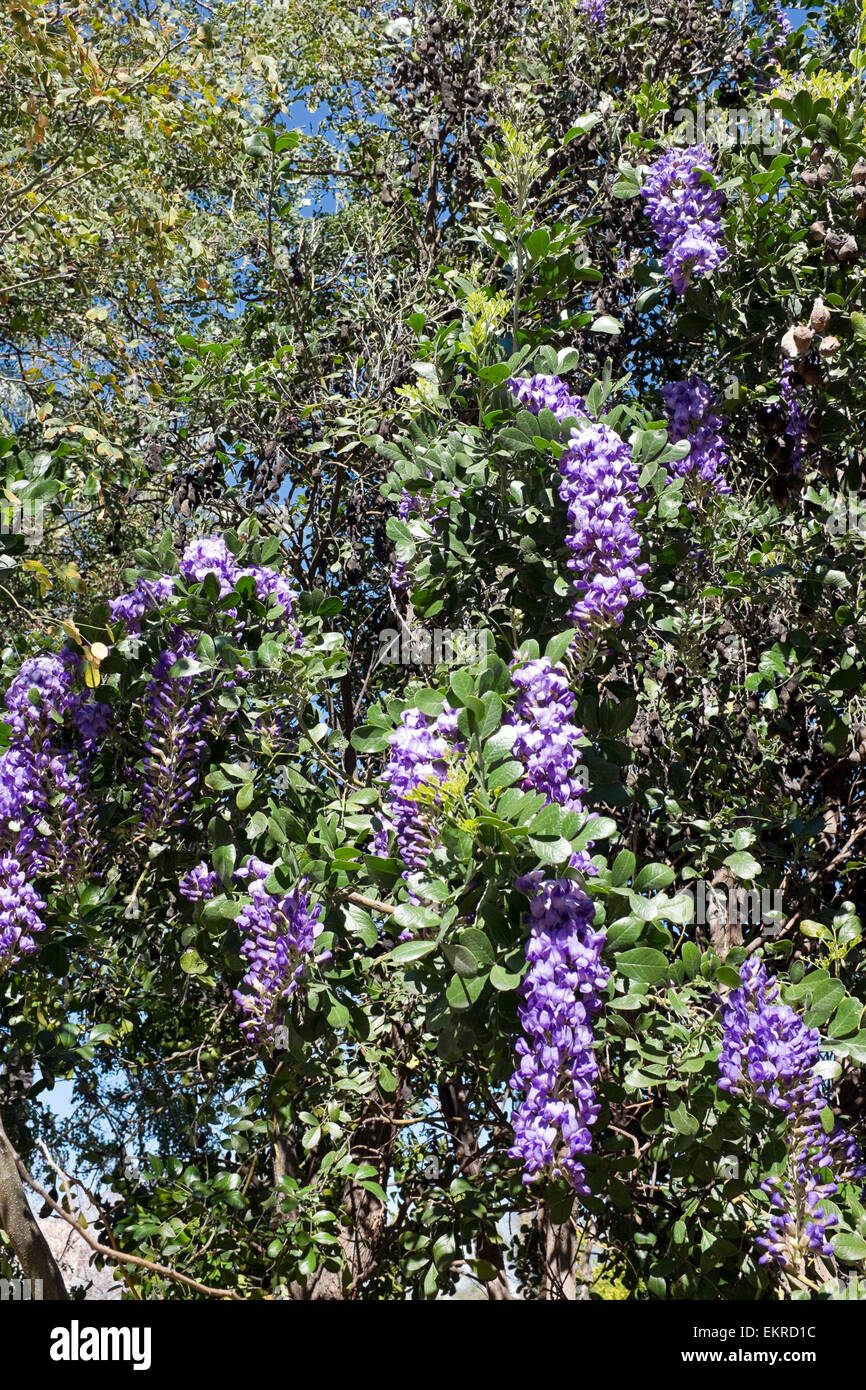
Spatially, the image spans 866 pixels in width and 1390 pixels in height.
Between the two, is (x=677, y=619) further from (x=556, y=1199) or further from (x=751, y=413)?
(x=556, y=1199)

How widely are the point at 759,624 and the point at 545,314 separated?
1493 mm

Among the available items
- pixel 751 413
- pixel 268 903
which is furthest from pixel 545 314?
pixel 268 903

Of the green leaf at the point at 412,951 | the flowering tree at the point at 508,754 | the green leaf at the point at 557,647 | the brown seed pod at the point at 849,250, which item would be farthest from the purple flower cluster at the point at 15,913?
the brown seed pod at the point at 849,250

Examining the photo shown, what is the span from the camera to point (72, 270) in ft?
16.7

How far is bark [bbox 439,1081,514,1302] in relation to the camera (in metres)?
4.15

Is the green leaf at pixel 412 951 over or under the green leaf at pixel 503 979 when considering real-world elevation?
over

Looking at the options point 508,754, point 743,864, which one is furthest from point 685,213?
point 508,754

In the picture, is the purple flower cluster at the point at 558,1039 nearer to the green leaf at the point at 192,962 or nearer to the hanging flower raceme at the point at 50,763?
the green leaf at the point at 192,962

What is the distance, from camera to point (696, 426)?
3432mm

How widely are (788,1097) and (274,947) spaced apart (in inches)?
43.1

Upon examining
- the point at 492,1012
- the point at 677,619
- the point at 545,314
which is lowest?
the point at 492,1012

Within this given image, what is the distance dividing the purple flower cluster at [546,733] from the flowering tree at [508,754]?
10 millimetres

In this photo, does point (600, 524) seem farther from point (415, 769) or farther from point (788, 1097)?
point (788, 1097)

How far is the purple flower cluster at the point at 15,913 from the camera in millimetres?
2740
